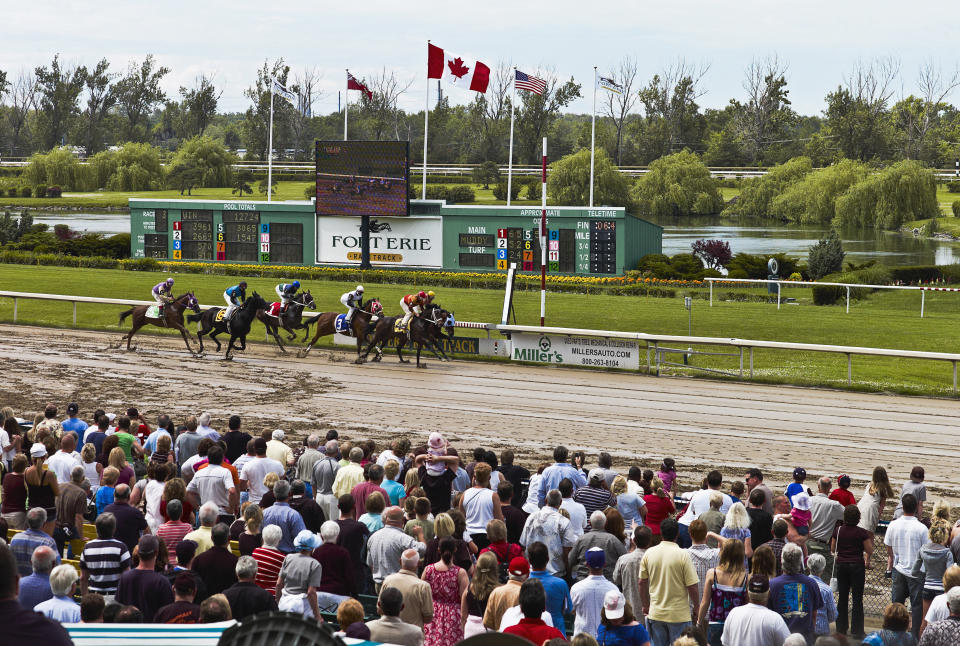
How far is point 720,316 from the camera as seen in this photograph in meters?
23.4

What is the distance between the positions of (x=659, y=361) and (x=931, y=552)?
1149 centimetres

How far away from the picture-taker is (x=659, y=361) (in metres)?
18.1

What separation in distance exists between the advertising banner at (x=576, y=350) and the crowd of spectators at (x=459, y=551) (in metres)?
9.14

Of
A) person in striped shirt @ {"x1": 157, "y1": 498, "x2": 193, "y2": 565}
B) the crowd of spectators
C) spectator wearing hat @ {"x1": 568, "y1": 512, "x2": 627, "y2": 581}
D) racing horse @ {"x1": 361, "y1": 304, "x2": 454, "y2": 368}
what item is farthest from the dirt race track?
person in striped shirt @ {"x1": 157, "y1": 498, "x2": 193, "y2": 565}

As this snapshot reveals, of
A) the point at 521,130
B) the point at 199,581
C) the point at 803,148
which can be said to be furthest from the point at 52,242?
the point at 803,148

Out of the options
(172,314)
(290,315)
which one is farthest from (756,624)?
(172,314)

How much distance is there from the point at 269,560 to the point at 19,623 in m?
→ 3.26

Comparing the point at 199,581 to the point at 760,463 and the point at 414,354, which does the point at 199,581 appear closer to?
the point at 760,463

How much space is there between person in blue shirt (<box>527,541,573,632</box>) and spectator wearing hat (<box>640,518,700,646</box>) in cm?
59

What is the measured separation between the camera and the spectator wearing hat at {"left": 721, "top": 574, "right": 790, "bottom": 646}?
17.1 ft

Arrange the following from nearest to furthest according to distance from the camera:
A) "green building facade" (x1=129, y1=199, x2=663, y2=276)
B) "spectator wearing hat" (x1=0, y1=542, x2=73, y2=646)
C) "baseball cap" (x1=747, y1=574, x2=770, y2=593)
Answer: "spectator wearing hat" (x1=0, y1=542, x2=73, y2=646) < "baseball cap" (x1=747, y1=574, x2=770, y2=593) < "green building facade" (x1=129, y1=199, x2=663, y2=276)

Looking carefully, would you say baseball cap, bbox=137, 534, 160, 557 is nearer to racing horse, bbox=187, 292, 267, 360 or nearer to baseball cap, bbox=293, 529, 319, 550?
baseball cap, bbox=293, 529, 319, 550

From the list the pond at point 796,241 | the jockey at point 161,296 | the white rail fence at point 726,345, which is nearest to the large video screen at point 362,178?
the white rail fence at point 726,345

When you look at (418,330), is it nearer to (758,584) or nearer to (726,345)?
(726,345)
